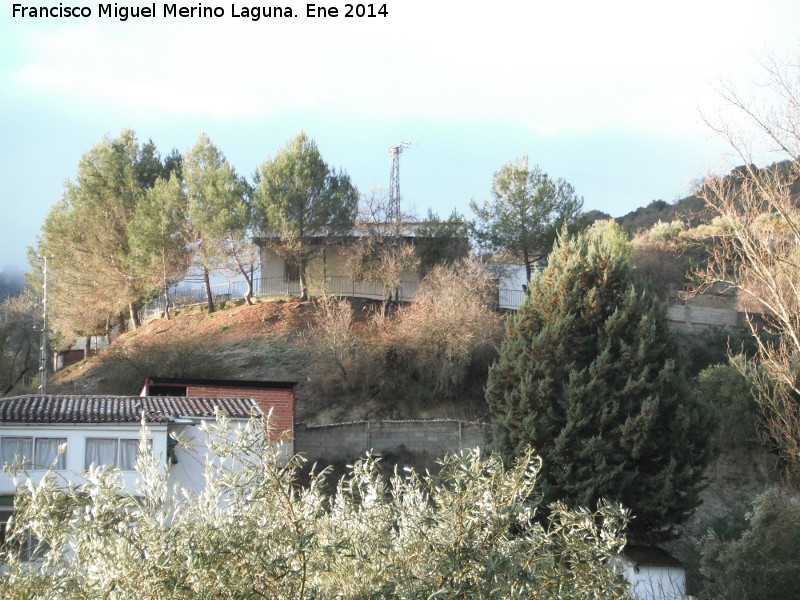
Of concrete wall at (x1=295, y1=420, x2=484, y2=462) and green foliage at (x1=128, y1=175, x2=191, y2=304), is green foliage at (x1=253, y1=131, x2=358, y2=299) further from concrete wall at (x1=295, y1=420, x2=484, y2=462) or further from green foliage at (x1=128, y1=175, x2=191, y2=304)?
concrete wall at (x1=295, y1=420, x2=484, y2=462)

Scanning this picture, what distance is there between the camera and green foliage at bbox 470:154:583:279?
126ft

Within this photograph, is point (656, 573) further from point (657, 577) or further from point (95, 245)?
point (95, 245)

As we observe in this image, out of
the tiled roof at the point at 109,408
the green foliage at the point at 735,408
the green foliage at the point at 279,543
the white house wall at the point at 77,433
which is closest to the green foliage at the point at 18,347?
the tiled roof at the point at 109,408

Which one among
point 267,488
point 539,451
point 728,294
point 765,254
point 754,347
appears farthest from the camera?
point 728,294

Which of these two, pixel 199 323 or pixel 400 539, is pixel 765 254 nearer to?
pixel 400 539

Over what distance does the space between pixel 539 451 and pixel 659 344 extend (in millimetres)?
4326

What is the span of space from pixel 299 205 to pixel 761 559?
25571mm

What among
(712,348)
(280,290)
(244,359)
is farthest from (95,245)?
(712,348)

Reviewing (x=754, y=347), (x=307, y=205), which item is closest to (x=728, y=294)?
(x=754, y=347)

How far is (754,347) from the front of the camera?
3459 centimetres

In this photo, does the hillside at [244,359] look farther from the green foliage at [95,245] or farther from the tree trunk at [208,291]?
the green foliage at [95,245]

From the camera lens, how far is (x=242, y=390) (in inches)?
1022

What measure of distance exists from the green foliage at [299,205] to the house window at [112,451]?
1818 centimetres

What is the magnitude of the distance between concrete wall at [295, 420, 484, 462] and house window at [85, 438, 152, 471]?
7590mm
